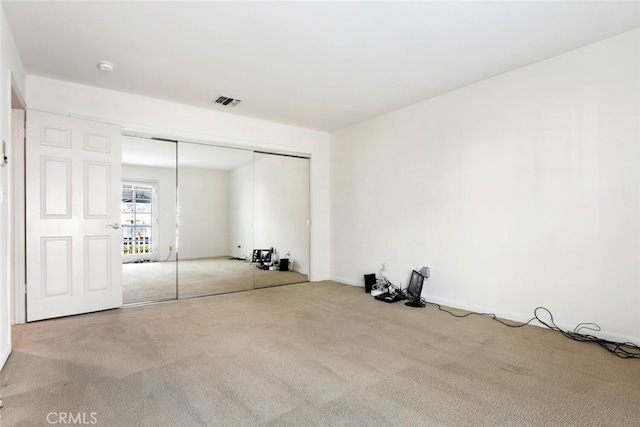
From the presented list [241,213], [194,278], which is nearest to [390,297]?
[241,213]

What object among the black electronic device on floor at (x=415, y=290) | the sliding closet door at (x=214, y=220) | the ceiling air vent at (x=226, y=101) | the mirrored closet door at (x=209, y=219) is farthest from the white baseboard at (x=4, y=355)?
the black electronic device on floor at (x=415, y=290)

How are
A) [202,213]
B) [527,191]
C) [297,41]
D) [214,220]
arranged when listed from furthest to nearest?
[214,220] → [202,213] → [527,191] → [297,41]

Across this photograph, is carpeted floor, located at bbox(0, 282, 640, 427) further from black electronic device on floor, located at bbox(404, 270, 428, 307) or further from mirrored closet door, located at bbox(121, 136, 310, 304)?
mirrored closet door, located at bbox(121, 136, 310, 304)

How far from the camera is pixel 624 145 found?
275 cm

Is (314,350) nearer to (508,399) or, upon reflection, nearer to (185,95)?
(508,399)

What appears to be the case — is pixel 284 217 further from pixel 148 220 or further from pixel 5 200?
pixel 5 200

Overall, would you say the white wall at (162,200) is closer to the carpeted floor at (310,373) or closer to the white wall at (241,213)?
the white wall at (241,213)

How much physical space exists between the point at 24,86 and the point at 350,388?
13.8 ft

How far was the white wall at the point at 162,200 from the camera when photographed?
455 centimetres

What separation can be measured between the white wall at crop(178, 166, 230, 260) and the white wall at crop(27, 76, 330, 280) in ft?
2.52

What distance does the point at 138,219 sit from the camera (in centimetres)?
509

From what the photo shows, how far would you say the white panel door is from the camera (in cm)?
335

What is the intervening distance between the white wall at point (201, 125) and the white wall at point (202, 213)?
768 mm

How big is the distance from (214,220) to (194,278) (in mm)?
986
